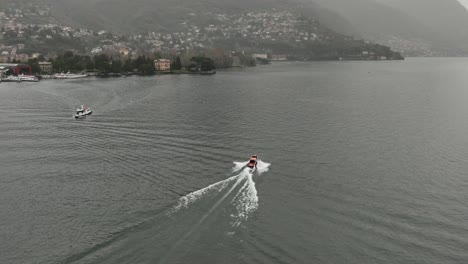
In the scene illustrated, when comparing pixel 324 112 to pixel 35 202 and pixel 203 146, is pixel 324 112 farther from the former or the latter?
pixel 35 202

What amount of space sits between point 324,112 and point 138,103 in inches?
1194

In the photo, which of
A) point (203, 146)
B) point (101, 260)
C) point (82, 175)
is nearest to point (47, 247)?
point (101, 260)

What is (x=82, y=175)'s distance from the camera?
33.1m

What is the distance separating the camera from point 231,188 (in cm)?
2989

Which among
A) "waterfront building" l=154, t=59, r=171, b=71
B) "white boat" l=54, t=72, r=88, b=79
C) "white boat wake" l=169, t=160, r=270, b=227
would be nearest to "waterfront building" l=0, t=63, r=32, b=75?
"white boat" l=54, t=72, r=88, b=79

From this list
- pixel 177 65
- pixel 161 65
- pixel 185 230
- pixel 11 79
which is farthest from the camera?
pixel 161 65

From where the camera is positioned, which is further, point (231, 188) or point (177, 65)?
point (177, 65)

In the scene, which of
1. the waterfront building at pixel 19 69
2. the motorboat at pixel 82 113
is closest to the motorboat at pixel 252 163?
the motorboat at pixel 82 113

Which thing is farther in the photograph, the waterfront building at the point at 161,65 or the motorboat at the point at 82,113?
the waterfront building at the point at 161,65

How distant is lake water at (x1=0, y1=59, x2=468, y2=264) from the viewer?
2228 cm

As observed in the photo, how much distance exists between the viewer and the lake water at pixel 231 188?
22281 mm

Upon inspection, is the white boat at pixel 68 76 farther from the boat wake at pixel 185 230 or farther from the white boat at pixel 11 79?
the boat wake at pixel 185 230

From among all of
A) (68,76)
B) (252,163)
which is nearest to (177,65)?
(68,76)

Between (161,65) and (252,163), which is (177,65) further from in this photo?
(252,163)
